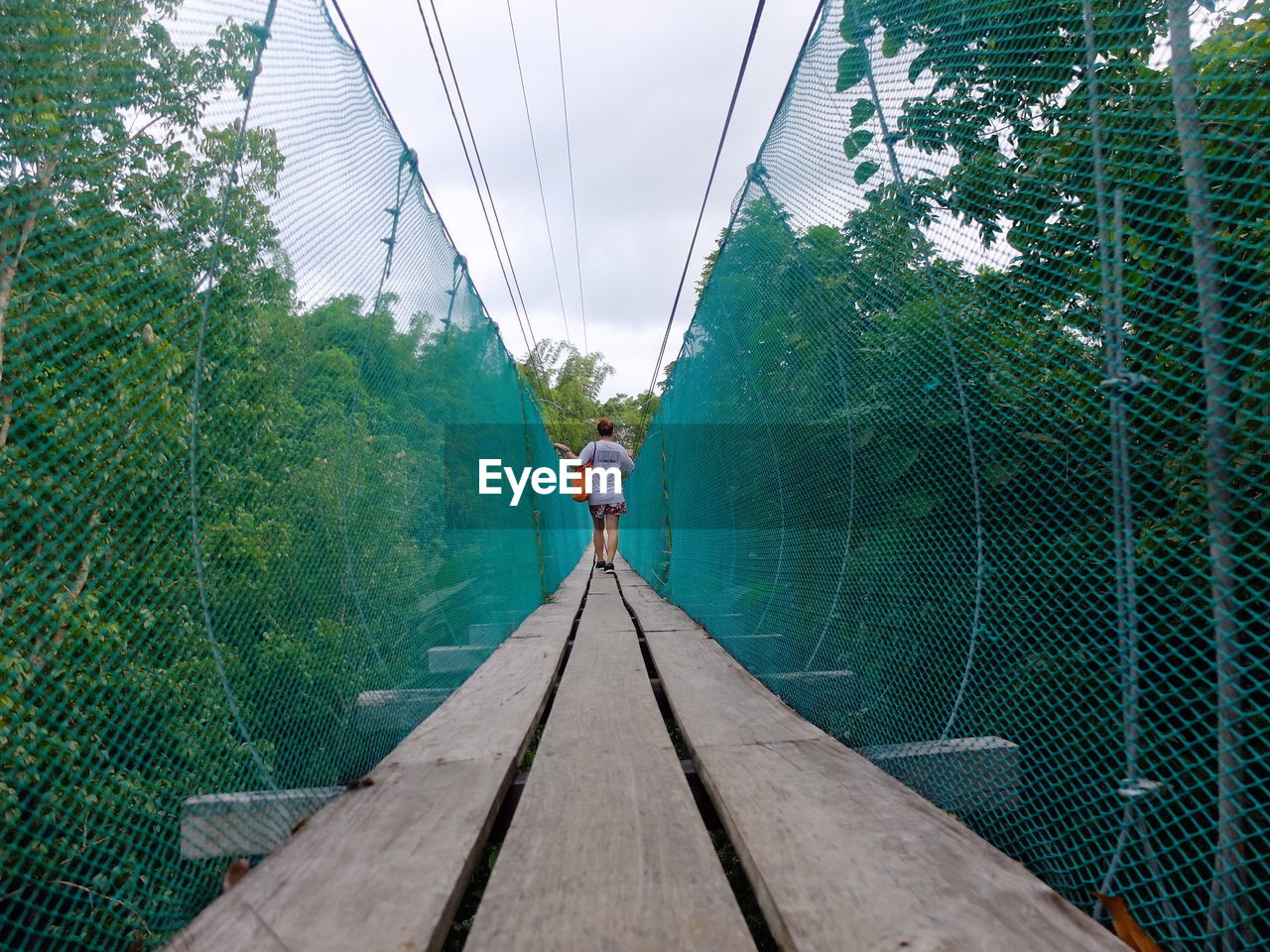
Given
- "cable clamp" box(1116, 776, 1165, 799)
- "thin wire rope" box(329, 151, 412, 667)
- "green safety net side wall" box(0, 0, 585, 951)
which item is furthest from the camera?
"thin wire rope" box(329, 151, 412, 667)

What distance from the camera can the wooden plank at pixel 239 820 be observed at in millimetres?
1375

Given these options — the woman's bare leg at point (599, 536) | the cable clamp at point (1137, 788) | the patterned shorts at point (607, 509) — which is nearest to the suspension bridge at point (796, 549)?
the cable clamp at point (1137, 788)

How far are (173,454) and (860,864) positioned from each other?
4.69ft

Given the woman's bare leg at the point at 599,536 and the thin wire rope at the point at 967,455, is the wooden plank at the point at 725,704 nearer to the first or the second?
the thin wire rope at the point at 967,455

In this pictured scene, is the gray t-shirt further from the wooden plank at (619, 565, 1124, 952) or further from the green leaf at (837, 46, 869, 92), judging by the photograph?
the wooden plank at (619, 565, 1124, 952)

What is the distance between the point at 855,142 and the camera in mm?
1767

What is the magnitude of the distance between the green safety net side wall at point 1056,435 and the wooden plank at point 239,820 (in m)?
1.27

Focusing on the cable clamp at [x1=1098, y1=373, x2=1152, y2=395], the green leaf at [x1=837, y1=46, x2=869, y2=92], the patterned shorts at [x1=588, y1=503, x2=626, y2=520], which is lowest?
the patterned shorts at [x1=588, y1=503, x2=626, y2=520]

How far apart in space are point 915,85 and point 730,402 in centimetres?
191

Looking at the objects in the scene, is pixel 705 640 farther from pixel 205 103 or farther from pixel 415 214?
pixel 205 103

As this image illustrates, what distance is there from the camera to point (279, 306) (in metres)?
1.75

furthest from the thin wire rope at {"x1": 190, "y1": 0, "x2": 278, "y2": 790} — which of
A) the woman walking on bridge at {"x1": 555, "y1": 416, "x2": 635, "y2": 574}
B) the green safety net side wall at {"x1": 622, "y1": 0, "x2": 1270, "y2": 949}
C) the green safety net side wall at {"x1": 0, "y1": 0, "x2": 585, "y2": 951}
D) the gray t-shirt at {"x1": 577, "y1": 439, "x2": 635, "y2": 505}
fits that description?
the gray t-shirt at {"x1": 577, "y1": 439, "x2": 635, "y2": 505}

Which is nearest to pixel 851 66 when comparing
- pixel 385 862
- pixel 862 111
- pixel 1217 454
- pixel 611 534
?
pixel 862 111

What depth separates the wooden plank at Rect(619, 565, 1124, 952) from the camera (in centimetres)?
81
